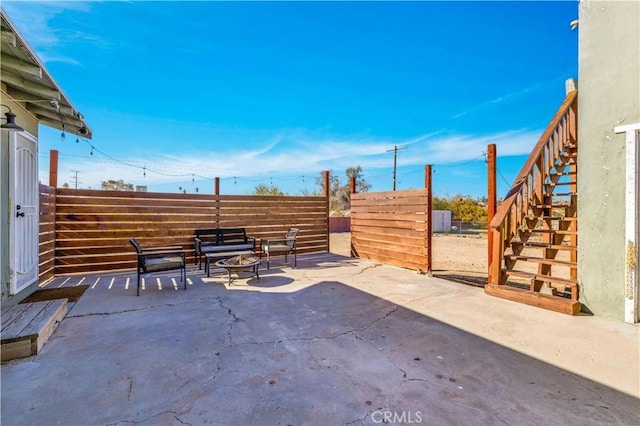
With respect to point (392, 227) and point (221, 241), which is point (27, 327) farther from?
point (392, 227)

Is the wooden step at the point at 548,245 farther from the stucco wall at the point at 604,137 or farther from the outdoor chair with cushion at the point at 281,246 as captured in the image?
the outdoor chair with cushion at the point at 281,246

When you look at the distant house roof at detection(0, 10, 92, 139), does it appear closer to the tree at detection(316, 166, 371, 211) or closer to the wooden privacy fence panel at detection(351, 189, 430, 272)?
the wooden privacy fence panel at detection(351, 189, 430, 272)

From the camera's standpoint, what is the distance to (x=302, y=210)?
7848 mm

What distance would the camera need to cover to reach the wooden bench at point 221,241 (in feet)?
19.4

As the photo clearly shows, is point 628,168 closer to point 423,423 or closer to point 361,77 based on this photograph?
point 423,423

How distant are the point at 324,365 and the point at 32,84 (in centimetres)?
461

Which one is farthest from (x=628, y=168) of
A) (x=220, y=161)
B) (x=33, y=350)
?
(x=220, y=161)

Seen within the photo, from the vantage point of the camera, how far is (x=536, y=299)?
3631mm

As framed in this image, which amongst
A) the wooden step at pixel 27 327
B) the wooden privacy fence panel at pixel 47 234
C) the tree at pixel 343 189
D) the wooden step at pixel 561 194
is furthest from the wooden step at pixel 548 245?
the tree at pixel 343 189

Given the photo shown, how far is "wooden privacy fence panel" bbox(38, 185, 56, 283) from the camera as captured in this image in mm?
4660

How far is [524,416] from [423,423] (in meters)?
0.59

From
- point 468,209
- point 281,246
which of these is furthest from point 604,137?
point 468,209

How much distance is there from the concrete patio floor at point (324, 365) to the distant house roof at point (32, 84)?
2669 mm

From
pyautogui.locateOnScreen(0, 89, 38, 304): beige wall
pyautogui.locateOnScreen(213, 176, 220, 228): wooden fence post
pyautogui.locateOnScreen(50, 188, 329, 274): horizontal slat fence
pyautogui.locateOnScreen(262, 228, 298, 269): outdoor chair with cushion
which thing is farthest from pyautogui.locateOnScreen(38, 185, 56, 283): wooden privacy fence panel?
pyautogui.locateOnScreen(262, 228, 298, 269): outdoor chair with cushion
